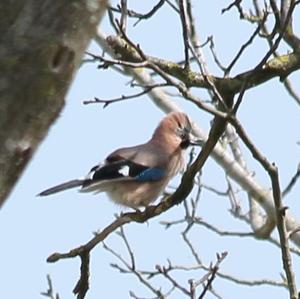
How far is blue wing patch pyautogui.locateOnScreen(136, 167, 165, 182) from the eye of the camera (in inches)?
254

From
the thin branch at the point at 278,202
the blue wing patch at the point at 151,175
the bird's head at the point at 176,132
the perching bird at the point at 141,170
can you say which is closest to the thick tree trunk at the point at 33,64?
the thin branch at the point at 278,202

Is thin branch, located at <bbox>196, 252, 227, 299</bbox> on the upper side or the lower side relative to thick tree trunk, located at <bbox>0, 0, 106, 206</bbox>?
upper

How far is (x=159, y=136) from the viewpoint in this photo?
7102 millimetres

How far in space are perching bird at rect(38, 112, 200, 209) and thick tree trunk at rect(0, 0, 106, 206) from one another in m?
4.98

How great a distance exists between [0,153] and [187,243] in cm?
600

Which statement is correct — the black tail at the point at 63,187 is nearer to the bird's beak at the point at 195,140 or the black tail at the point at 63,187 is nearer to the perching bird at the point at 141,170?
the perching bird at the point at 141,170

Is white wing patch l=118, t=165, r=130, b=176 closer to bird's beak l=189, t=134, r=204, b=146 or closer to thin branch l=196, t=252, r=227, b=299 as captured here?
bird's beak l=189, t=134, r=204, b=146

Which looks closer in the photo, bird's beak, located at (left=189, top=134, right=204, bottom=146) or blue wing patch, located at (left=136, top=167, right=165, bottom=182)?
blue wing patch, located at (left=136, top=167, right=165, bottom=182)

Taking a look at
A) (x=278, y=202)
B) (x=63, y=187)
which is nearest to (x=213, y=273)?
(x=278, y=202)

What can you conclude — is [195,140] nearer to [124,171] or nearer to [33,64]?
[124,171]

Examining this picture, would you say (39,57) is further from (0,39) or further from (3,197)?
(3,197)

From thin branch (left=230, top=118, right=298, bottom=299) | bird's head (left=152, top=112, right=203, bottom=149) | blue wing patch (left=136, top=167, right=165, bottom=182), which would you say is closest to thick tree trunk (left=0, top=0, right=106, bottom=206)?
thin branch (left=230, top=118, right=298, bottom=299)

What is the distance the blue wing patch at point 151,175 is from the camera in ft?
21.2

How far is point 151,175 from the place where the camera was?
6535 mm
